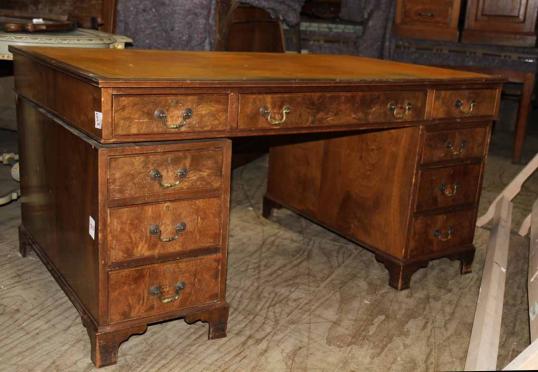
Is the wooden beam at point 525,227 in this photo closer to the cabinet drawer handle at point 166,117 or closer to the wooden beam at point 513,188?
the wooden beam at point 513,188

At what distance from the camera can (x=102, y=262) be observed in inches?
70.4

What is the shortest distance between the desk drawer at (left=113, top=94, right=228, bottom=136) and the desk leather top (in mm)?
50

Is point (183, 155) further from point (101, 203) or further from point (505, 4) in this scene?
point (505, 4)

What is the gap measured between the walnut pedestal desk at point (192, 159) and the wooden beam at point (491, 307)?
18 centimetres

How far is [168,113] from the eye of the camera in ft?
5.70

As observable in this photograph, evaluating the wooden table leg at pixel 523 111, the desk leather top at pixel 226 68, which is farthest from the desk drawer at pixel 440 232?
the wooden table leg at pixel 523 111

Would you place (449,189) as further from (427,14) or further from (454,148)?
(427,14)

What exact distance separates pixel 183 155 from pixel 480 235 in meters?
1.89

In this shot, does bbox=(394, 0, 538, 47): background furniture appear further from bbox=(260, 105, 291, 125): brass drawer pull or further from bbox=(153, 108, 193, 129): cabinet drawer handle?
bbox=(153, 108, 193, 129): cabinet drawer handle

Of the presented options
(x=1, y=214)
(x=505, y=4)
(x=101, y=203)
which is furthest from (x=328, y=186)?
(x=505, y=4)

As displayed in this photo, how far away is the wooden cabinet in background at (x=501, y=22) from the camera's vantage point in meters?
4.54

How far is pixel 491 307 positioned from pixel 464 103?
855 millimetres

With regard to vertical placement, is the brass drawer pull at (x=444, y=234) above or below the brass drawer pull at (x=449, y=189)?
below

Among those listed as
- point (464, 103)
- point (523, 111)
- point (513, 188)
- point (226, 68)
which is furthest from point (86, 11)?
point (523, 111)
